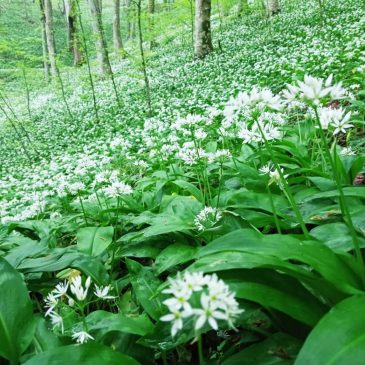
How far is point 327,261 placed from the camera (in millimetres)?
1236

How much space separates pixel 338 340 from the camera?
926 mm

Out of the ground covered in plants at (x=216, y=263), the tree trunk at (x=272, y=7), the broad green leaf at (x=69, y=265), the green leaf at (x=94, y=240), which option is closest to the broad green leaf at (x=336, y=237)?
the ground covered in plants at (x=216, y=263)

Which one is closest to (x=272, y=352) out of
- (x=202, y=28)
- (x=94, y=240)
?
(x=94, y=240)

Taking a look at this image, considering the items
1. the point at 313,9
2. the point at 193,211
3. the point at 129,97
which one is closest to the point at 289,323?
the point at 193,211

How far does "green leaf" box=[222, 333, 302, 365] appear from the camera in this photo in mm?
1190

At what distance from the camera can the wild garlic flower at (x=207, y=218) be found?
2.21 meters

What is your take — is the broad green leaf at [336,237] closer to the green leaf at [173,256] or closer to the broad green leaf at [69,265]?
the green leaf at [173,256]

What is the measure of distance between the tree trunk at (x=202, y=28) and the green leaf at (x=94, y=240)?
36.8 ft

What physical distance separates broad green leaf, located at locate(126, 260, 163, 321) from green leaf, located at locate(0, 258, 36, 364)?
1.48 feet

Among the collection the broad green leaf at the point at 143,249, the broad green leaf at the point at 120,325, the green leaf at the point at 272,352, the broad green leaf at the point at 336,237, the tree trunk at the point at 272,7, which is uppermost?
the tree trunk at the point at 272,7

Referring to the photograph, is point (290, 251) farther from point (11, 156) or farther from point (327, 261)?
point (11, 156)

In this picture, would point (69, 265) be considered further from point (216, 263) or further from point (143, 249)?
point (216, 263)

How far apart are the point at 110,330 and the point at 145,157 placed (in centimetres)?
484

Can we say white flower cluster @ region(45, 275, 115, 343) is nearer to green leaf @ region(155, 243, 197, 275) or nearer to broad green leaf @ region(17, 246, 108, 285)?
broad green leaf @ region(17, 246, 108, 285)
